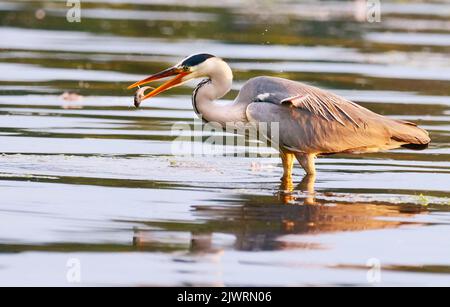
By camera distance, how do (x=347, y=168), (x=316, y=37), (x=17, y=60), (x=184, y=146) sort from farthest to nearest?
(x=316, y=37) < (x=17, y=60) < (x=184, y=146) < (x=347, y=168)

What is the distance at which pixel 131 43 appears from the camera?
1017 inches

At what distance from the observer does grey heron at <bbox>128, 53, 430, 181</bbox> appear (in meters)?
13.1

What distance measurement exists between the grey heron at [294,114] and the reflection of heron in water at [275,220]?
2.73 ft

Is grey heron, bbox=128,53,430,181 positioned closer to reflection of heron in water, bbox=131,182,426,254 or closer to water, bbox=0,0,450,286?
water, bbox=0,0,450,286

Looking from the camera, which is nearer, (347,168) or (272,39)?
(347,168)

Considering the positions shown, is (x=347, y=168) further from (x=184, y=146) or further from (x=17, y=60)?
(x=17, y=60)

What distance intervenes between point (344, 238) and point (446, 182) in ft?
9.96

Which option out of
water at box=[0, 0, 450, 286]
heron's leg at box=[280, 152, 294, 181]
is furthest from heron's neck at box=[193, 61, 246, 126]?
heron's leg at box=[280, 152, 294, 181]

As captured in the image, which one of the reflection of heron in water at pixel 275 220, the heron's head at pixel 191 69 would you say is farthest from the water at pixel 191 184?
the heron's head at pixel 191 69

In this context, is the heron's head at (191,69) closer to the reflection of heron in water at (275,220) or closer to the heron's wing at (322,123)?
the heron's wing at (322,123)

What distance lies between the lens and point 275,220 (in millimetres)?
11094

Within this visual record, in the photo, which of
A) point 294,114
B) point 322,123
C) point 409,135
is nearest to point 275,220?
point 294,114

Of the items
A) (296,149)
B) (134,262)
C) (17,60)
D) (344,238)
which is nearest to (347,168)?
(296,149)

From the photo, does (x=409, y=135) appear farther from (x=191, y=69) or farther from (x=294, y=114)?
(x=191, y=69)
